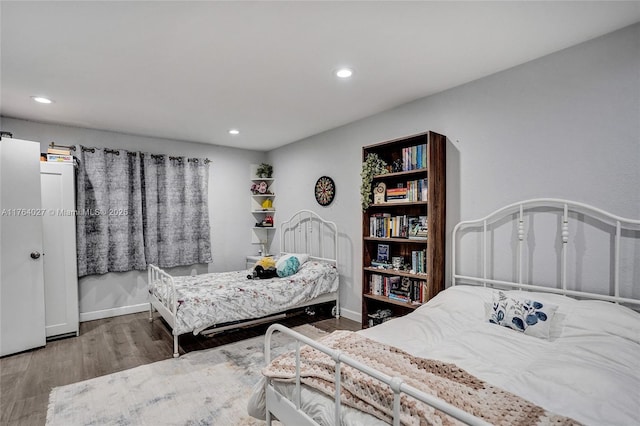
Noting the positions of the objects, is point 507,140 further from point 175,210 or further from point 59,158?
point 59,158

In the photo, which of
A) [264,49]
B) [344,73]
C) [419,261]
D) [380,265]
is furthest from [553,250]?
[264,49]

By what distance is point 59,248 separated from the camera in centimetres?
357

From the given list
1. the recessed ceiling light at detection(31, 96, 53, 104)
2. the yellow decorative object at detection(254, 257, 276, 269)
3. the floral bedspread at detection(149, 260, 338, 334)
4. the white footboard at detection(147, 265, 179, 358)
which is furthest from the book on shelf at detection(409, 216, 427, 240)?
the recessed ceiling light at detection(31, 96, 53, 104)

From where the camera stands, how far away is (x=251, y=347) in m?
3.21

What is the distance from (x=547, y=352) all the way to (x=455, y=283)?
1149 millimetres

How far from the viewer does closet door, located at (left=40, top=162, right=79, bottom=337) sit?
3.49 meters

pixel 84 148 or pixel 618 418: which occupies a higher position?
pixel 84 148

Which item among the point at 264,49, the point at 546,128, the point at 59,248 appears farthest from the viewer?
the point at 59,248

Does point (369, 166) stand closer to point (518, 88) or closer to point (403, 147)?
point (403, 147)

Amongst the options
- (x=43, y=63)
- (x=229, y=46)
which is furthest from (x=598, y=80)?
(x=43, y=63)

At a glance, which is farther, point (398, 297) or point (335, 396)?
point (398, 297)

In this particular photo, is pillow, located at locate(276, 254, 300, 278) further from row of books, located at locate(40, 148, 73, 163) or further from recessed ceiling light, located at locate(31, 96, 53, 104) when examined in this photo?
recessed ceiling light, located at locate(31, 96, 53, 104)

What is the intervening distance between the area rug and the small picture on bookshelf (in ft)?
4.83

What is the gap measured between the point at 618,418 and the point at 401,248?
2.25 metres
